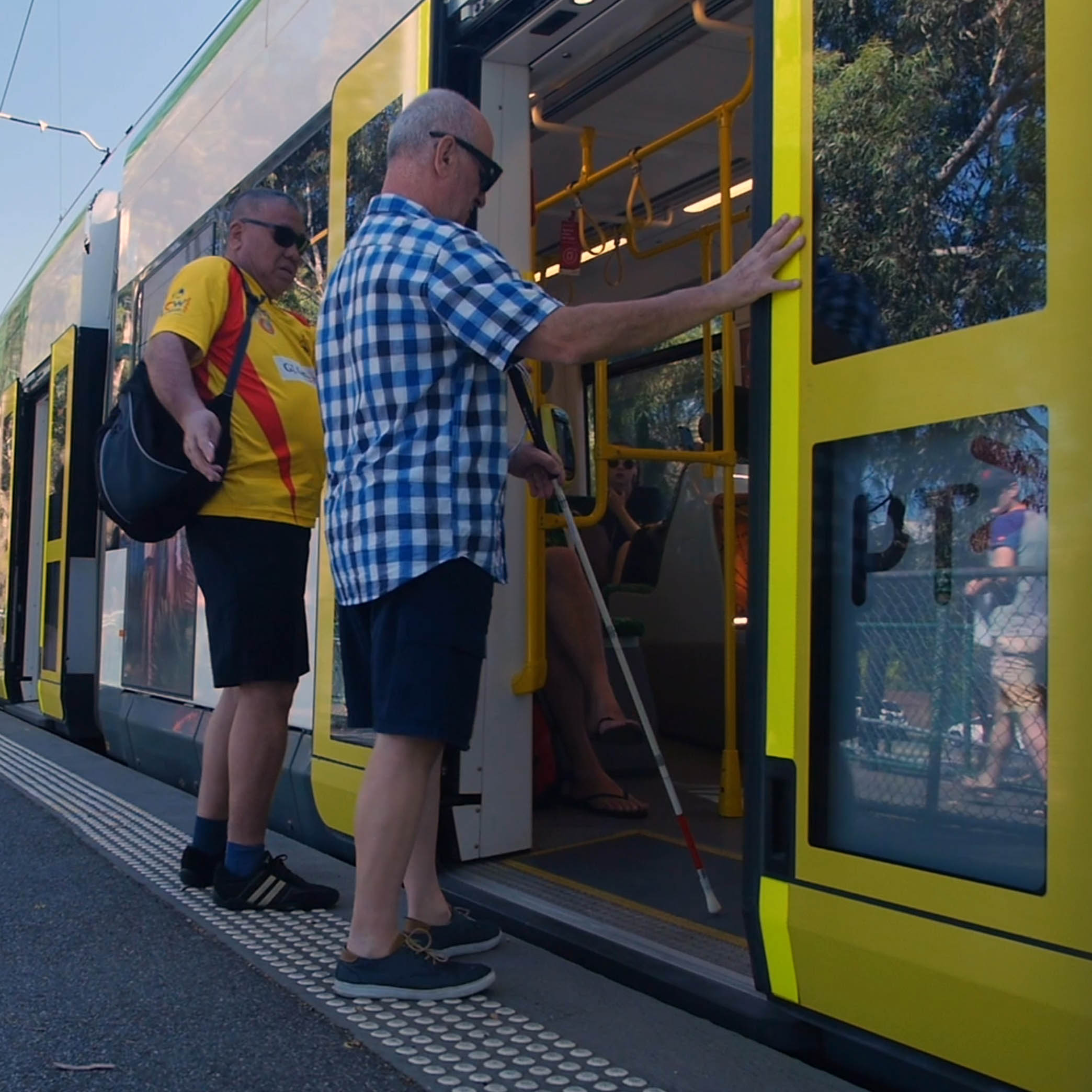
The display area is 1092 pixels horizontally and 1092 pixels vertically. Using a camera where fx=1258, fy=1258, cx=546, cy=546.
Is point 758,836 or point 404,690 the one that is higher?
point 404,690

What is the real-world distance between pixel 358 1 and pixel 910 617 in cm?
254

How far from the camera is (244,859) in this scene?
2.86m

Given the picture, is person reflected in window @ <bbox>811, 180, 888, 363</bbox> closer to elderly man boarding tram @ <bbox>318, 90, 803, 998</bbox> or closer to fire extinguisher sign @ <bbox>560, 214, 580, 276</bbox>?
elderly man boarding tram @ <bbox>318, 90, 803, 998</bbox>

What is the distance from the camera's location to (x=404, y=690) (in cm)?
215

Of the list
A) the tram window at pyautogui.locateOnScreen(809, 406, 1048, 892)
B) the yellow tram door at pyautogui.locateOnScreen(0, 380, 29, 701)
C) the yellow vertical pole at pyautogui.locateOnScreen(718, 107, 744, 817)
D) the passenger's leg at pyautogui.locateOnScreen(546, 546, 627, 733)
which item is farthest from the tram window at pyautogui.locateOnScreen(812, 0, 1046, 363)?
the yellow tram door at pyautogui.locateOnScreen(0, 380, 29, 701)

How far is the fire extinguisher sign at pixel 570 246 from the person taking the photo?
15.8ft

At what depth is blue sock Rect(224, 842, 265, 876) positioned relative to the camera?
2855mm

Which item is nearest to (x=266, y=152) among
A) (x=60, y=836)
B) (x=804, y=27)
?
(x=60, y=836)

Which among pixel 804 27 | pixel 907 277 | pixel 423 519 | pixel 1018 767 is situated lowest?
pixel 1018 767

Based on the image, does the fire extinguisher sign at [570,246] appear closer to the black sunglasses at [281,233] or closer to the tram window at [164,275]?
the tram window at [164,275]

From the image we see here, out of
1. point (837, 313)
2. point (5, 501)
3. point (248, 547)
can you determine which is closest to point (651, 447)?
point (248, 547)

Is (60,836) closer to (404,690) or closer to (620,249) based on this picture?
(404,690)

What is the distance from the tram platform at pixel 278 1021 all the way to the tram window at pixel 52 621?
3.37 metres

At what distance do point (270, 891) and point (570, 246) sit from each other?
9.40ft
